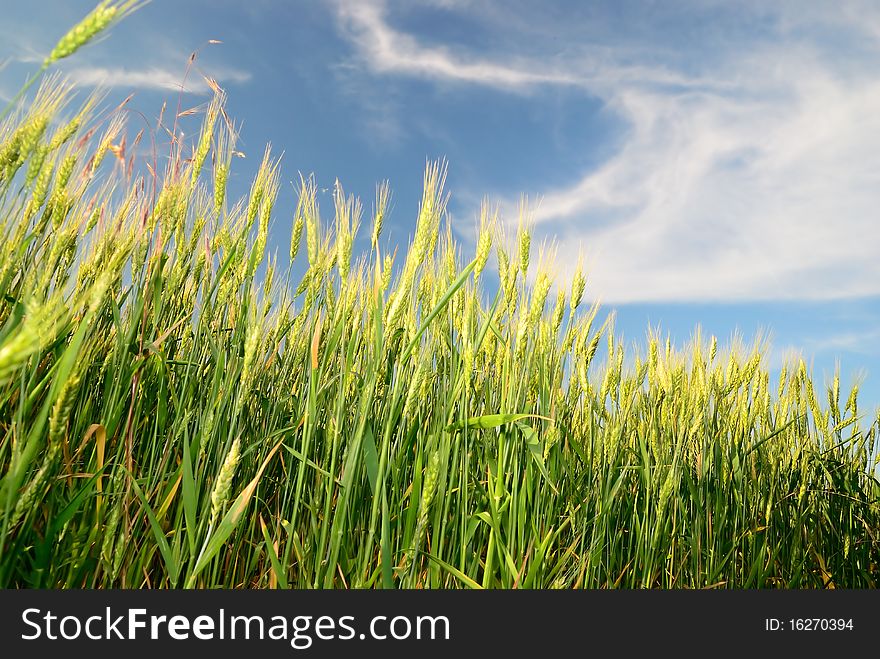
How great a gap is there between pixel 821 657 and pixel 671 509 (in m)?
0.56

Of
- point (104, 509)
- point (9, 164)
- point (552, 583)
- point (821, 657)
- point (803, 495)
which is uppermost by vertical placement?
point (9, 164)

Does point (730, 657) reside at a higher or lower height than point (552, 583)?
lower

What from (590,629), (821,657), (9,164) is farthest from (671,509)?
(9,164)

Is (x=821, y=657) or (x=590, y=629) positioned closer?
(x=590, y=629)

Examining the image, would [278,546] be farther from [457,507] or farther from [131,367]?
[131,367]

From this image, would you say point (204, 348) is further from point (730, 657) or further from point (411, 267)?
point (730, 657)

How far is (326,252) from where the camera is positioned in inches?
68.9

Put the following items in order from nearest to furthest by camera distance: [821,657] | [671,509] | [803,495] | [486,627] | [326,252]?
[486,627]
[821,657]
[326,252]
[671,509]
[803,495]

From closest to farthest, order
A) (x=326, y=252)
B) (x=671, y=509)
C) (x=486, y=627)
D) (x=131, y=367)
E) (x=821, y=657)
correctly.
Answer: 1. (x=486, y=627)
2. (x=131, y=367)
3. (x=821, y=657)
4. (x=326, y=252)
5. (x=671, y=509)

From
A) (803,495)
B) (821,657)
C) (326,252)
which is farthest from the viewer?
(803,495)

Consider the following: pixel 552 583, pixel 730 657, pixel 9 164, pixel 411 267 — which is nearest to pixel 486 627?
pixel 552 583

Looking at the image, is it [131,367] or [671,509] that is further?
[671,509]

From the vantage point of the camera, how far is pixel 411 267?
1.42 m

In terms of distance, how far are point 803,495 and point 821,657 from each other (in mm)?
1077
